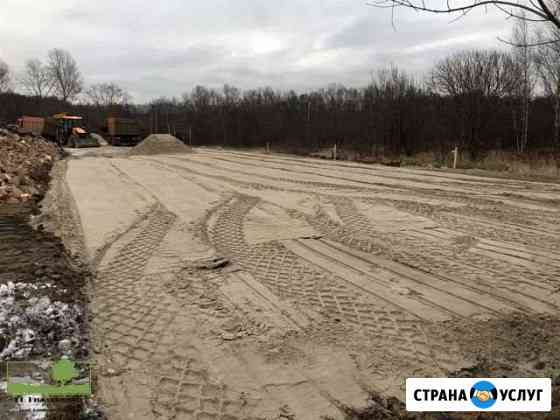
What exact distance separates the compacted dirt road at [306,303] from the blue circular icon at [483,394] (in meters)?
0.30

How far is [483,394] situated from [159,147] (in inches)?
1344

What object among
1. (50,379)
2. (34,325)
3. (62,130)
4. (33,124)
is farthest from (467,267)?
(33,124)

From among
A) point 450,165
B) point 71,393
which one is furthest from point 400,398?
point 450,165

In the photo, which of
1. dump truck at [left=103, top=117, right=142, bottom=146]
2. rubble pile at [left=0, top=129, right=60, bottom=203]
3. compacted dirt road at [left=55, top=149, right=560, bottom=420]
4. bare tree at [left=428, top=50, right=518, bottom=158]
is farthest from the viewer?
dump truck at [left=103, top=117, right=142, bottom=146]

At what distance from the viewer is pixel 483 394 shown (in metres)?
3.10

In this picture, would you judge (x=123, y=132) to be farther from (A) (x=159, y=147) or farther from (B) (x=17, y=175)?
(B) (x=17, y=175)

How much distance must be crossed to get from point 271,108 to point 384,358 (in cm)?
5484

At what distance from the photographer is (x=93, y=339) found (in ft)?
A: 13.2

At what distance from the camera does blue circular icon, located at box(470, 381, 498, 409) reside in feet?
9.84

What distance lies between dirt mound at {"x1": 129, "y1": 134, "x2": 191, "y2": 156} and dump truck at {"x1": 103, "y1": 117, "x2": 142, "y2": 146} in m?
11.3

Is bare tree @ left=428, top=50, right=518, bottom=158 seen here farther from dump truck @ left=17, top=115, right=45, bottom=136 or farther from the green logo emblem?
dump truck @ left=17, top=115, right=45, bottom=136

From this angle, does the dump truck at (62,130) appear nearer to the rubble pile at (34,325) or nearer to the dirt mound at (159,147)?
the dirt mound at (159,147)

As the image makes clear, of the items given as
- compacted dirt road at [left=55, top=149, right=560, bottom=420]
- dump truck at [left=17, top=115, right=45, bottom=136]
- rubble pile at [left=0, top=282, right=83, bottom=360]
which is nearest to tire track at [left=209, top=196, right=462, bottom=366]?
compacted dirt road at [left=55, top=149, right=560, bottom=420]

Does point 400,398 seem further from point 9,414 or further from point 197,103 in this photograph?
point 197,103
